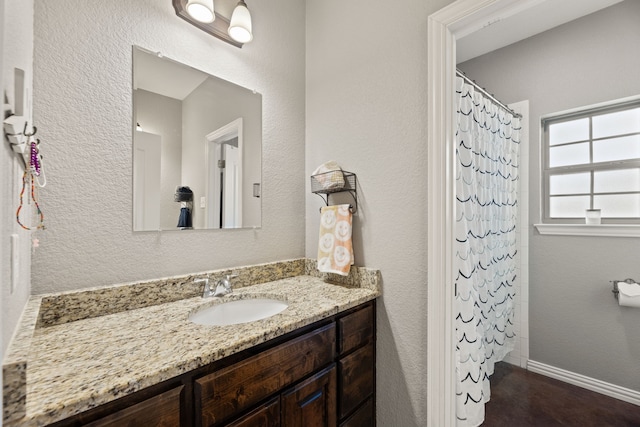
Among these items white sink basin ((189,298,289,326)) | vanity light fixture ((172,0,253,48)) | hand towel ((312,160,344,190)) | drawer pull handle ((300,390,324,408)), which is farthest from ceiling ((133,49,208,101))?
drawer pull handle ((300,390,324,408))

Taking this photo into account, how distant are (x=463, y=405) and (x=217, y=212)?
157 cm

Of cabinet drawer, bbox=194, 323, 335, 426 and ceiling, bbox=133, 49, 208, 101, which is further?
ceiling, bbox=133, 49, 208, 101

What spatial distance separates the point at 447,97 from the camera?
3.99 feet

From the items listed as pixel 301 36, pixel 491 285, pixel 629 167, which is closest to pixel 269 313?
pixel 491 285

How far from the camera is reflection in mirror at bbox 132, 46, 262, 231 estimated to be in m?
1.20

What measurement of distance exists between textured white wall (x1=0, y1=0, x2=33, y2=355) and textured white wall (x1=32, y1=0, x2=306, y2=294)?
10cm

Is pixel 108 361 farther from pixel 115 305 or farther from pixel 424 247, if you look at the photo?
pixel 424 247

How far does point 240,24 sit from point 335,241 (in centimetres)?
120

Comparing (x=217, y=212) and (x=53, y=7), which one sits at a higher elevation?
(x=53, y=7)

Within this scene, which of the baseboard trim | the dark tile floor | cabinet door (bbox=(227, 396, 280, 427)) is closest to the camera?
cabinet door (bbox=(227, 396, 280, 427))

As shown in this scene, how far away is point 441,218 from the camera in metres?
1.21

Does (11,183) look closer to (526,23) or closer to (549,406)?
(549,406)

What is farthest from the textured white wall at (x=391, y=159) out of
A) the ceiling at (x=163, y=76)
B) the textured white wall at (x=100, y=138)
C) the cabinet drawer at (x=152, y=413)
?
the cabinet drawer at (x=152, y=413)

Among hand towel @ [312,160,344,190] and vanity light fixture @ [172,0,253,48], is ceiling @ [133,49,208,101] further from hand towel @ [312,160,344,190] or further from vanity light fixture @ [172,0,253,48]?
hand towel @ [312,160,344,190]
